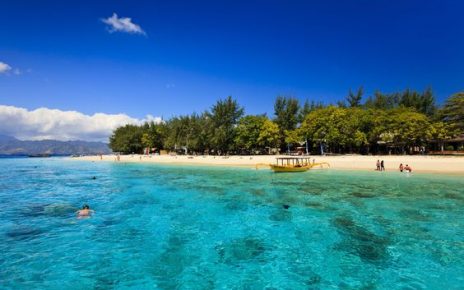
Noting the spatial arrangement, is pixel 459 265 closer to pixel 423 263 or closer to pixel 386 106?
pixel 423 263

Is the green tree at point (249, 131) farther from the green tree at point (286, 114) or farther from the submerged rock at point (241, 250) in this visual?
the submerged rock at point (241, 250)

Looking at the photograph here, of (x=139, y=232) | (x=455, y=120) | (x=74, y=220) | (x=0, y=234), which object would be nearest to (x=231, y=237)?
(x=139, y=232)

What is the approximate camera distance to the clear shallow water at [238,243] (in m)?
10.0

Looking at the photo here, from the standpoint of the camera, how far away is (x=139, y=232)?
15.6 m

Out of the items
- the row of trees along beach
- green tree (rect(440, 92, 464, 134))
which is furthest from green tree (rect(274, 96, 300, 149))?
green tree (rect(440, 92, 464, 134))

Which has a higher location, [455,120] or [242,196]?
[455,120]

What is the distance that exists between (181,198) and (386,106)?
9077cm

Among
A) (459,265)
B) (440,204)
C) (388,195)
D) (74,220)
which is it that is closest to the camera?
(459,265)

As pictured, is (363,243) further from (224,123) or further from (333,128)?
(224,123)

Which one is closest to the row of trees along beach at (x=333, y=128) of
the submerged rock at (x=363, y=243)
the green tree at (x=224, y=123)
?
the green tree at (x=224, y=123)

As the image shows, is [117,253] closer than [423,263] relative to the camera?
No

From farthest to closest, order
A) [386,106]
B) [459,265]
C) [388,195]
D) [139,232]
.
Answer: [386,106]
[388,195]
[139,232]
[459,265]

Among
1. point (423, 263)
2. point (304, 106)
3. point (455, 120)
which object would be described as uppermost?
point (304, 106)

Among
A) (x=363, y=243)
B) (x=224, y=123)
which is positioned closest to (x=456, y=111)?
(x=224, y=123)
